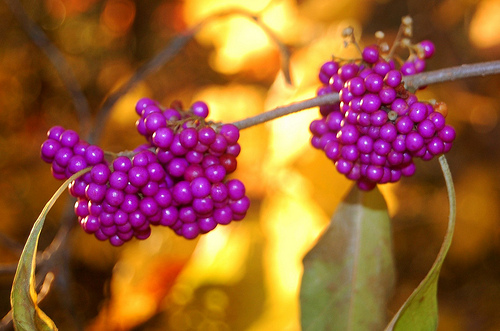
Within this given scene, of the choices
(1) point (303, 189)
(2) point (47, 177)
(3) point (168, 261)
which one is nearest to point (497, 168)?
(1) point (303, 189)

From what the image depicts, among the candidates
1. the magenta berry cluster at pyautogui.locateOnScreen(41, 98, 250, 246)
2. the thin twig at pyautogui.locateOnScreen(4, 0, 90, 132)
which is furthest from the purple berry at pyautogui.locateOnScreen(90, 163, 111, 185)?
the thin twig at pyautogui.locateOnScreen(4, 0, 90, 132)

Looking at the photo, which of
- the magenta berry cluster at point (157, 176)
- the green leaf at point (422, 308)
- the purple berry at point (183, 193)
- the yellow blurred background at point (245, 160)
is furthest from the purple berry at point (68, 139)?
the yellow blurred background at point (245, 160)

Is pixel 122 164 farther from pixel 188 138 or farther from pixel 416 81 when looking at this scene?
pixel 416 81

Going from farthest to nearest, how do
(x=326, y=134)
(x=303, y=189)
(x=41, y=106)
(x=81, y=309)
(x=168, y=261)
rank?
(x=41, y=106) < (x=81, y=309) < (x=168, y=261) < (x=303, y=189) < (x=326, y=134)

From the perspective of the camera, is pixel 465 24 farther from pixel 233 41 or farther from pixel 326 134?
pixel 326 134

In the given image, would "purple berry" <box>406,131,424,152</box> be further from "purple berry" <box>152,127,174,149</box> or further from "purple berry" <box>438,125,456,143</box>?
"purple berry" <box>152,127,174,149</box>

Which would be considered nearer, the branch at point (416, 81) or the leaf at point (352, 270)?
the branch at point (416, 81)

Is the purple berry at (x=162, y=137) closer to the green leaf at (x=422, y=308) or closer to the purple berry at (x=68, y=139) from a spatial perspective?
the purple berry at (x=68, y=139)
